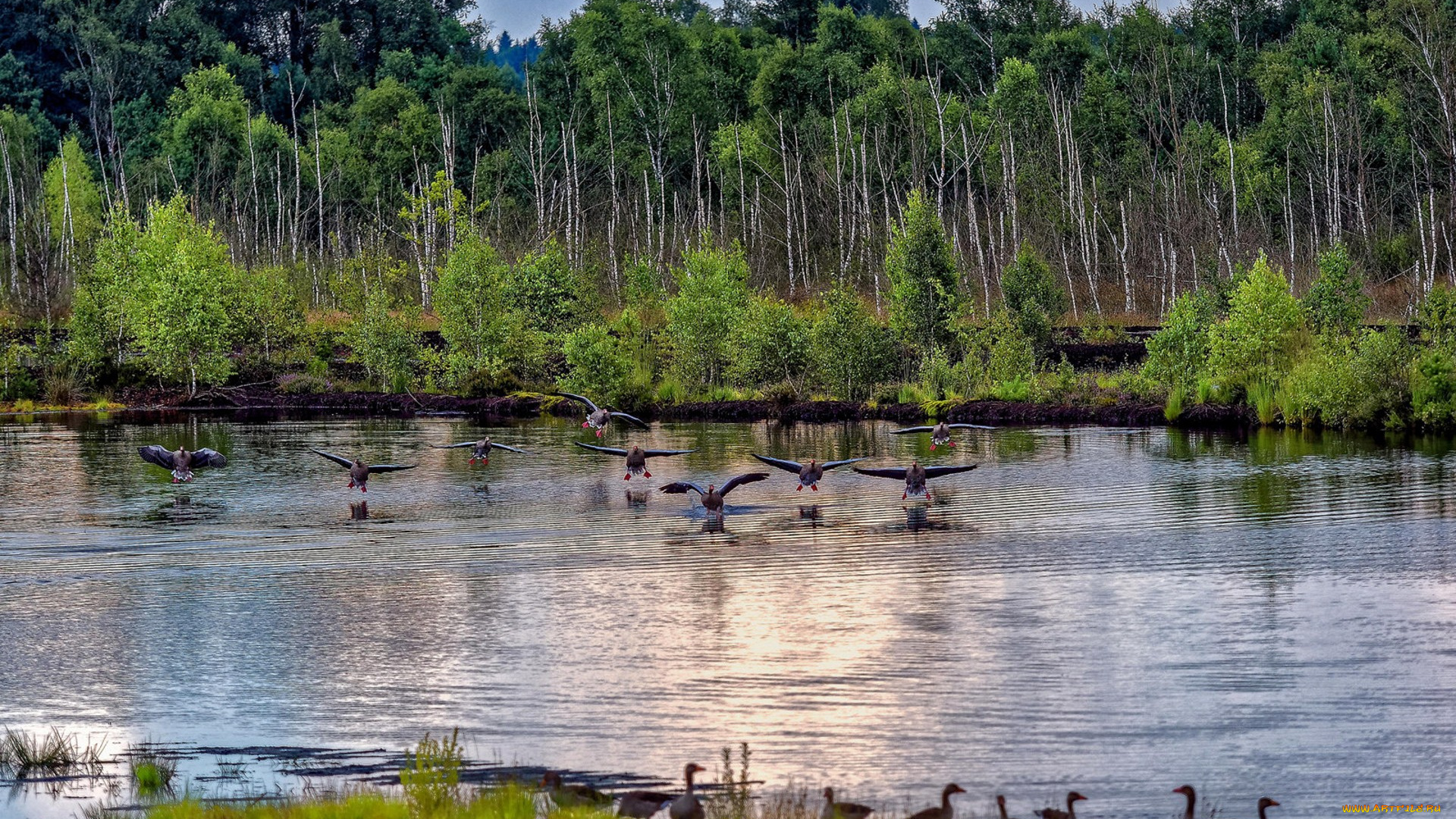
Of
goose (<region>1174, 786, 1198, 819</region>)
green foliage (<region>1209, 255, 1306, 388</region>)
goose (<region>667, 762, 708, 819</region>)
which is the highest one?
green foliage (<region>1209, 255, 1306, 388</region>)

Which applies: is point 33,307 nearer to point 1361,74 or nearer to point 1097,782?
point 1361,74

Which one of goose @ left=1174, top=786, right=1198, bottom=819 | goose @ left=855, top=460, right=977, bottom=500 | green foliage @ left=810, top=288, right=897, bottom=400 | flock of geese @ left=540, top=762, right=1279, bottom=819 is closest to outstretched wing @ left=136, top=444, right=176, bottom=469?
goose @ left=855, top=460, right=977, bottom=500

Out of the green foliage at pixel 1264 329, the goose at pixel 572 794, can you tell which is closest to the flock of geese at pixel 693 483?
the green foliage at pixel 1264 329

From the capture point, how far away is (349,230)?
3413 inches

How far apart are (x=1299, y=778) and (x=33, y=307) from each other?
67649 mm

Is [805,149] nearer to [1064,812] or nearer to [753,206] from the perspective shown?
[753,206]

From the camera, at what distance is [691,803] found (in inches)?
382

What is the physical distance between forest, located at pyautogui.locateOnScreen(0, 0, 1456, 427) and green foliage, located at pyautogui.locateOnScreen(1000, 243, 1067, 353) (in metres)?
0.20

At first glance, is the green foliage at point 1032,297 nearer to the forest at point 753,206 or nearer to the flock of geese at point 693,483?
the forest at point 753,206

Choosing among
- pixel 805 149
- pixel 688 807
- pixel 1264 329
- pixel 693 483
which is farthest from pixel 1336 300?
pixel 805 149

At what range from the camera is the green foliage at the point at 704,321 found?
161ft

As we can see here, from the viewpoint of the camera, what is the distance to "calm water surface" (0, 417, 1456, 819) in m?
11.7

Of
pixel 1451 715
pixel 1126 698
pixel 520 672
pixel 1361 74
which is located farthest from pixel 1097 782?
pixel 1361 74

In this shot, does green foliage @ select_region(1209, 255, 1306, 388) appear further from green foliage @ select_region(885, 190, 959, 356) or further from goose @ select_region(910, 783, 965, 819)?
goose @ select_region(910, 783, 965, 819)
